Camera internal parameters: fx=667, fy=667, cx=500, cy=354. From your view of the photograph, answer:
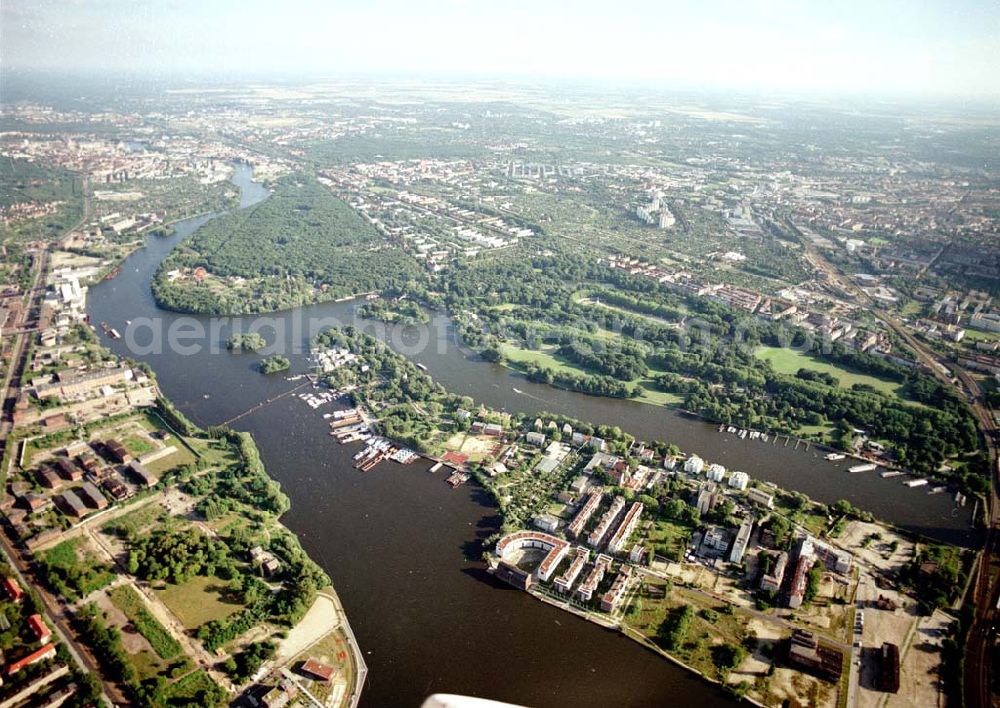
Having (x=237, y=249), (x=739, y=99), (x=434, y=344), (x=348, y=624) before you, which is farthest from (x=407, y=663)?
(x=739, y=99)

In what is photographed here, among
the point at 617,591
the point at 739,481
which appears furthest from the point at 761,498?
the point at 617,591

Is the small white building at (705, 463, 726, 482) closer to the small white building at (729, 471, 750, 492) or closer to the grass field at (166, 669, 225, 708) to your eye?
the small white building at (729, 471, 750, 492)

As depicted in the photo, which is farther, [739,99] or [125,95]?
[739,99]

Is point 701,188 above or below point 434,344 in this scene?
above

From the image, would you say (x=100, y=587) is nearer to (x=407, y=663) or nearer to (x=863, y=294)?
(x=407, y=663)

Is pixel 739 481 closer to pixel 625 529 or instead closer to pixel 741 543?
pixel 741 543

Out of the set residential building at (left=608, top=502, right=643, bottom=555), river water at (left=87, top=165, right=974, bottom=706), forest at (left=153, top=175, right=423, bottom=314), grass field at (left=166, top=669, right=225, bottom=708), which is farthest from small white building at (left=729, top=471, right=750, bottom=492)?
forest at (left=153, top=175, right=423, bottom=314)
